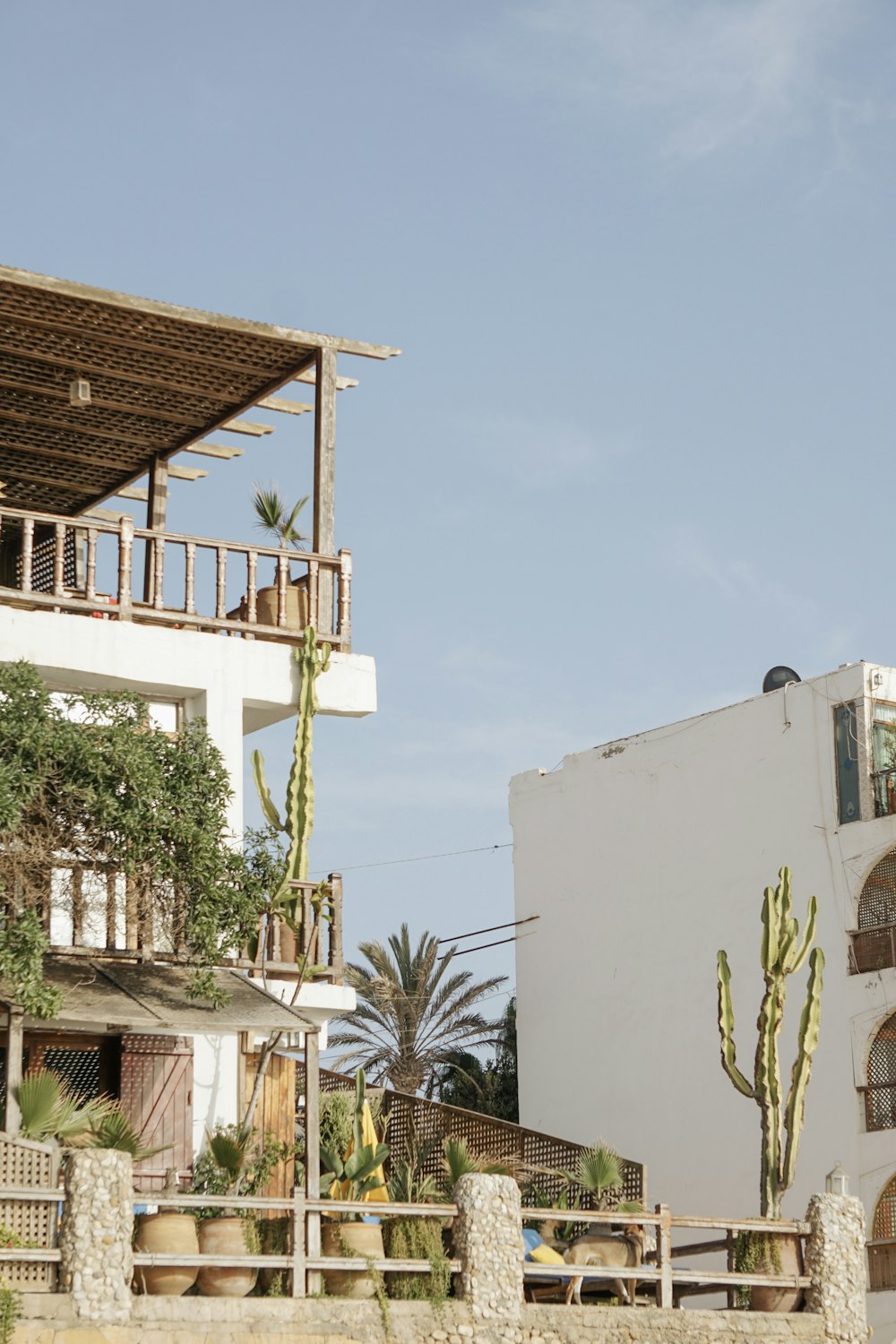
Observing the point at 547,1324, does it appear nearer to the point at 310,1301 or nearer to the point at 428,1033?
the point at 310,1301

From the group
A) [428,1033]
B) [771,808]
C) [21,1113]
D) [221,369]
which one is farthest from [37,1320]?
[428,1033]

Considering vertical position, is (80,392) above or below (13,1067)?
above

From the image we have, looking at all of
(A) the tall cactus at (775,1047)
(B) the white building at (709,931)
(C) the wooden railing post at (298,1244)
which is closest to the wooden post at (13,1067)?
(C) the wooden railing post at (298,1244)

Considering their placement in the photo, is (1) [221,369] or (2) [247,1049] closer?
(2) [247,1049]

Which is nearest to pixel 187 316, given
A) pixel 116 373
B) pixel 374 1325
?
pixel 116 373

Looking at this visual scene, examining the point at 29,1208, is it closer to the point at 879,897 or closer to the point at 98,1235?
the point at 98,1235

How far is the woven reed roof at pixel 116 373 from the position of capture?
18.0 m

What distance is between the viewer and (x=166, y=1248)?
46.2ft

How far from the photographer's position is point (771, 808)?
28.7 m

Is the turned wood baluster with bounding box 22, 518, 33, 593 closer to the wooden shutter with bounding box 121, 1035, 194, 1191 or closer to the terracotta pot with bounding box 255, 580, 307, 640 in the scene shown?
the terracotta pot with bounding box 255, 580, 307, 640

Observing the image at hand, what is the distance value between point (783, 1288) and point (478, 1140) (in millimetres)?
3581

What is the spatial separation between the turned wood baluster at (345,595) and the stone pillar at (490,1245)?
18.3 ft

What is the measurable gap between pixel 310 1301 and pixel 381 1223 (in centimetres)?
109

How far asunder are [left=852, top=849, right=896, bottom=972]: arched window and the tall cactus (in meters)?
7.42
